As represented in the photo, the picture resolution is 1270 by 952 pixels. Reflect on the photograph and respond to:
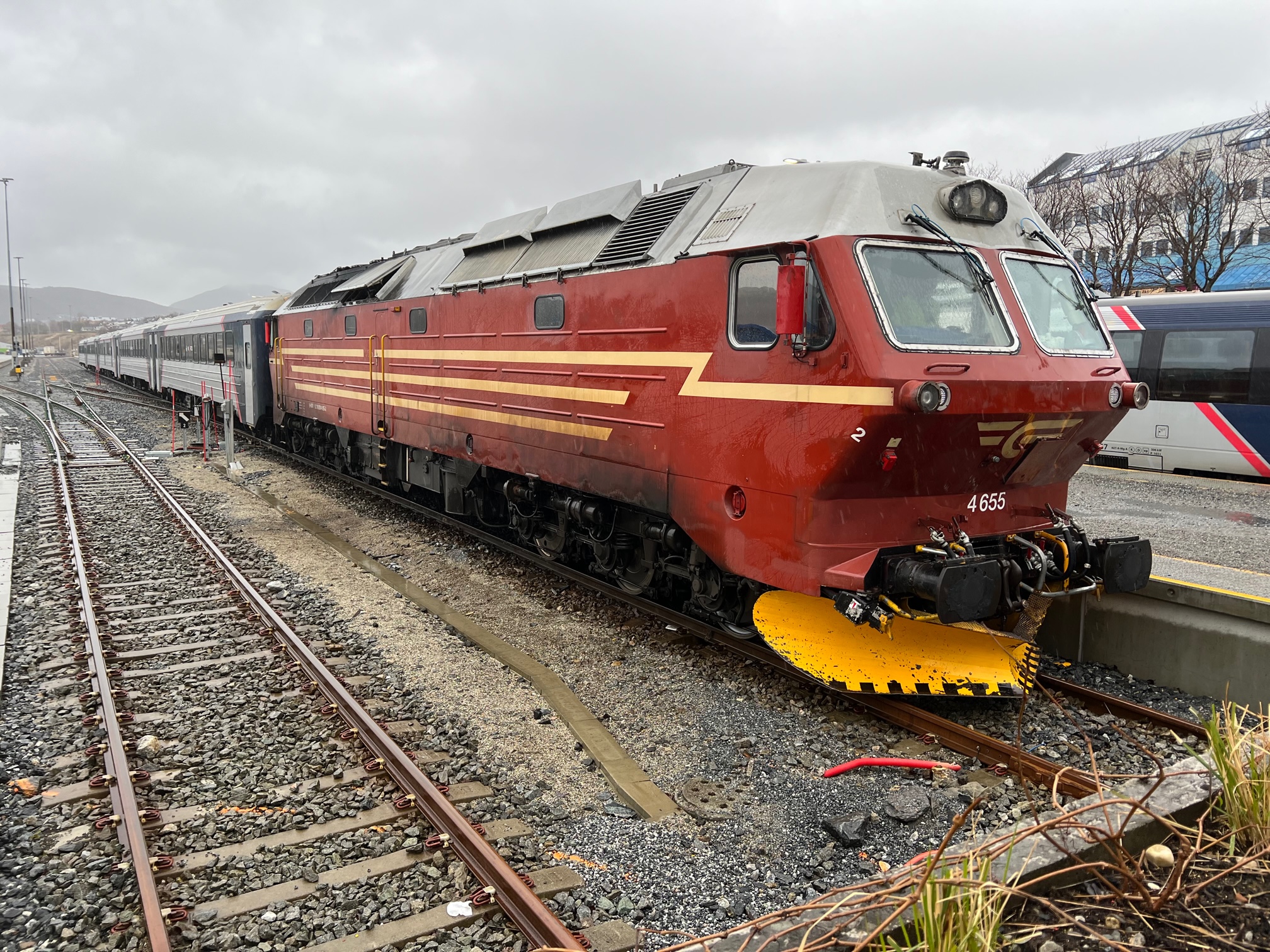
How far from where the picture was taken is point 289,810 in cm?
464

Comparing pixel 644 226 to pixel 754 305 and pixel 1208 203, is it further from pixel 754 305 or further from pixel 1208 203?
pixel 1208 203

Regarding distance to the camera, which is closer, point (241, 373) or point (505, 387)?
point (505, 387)

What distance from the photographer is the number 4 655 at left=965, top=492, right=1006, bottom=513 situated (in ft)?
19.5

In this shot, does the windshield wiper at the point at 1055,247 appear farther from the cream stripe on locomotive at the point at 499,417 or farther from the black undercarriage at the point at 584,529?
the cream stripe on locomotive at the point at 499,417

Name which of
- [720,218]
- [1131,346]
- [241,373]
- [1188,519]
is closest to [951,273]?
[720,218]

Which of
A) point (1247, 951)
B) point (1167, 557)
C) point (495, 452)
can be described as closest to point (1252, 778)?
point (1247, 951)

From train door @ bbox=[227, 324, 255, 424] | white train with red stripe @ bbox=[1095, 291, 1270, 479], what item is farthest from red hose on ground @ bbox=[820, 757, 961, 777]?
train door @ bbox=[227, 324, 255, 424]

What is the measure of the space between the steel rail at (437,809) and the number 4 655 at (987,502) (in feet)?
12.5

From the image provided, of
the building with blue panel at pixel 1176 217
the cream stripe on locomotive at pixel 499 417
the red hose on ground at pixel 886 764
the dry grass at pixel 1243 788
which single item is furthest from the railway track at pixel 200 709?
the building with blue panel at pixel 1176 217

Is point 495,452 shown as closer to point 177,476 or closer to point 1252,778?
point 1252,778

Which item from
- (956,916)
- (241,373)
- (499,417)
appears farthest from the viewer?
(241,373)

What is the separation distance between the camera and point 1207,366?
14461mm

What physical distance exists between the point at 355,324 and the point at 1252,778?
1286cm

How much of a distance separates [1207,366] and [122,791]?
16.1 metres
